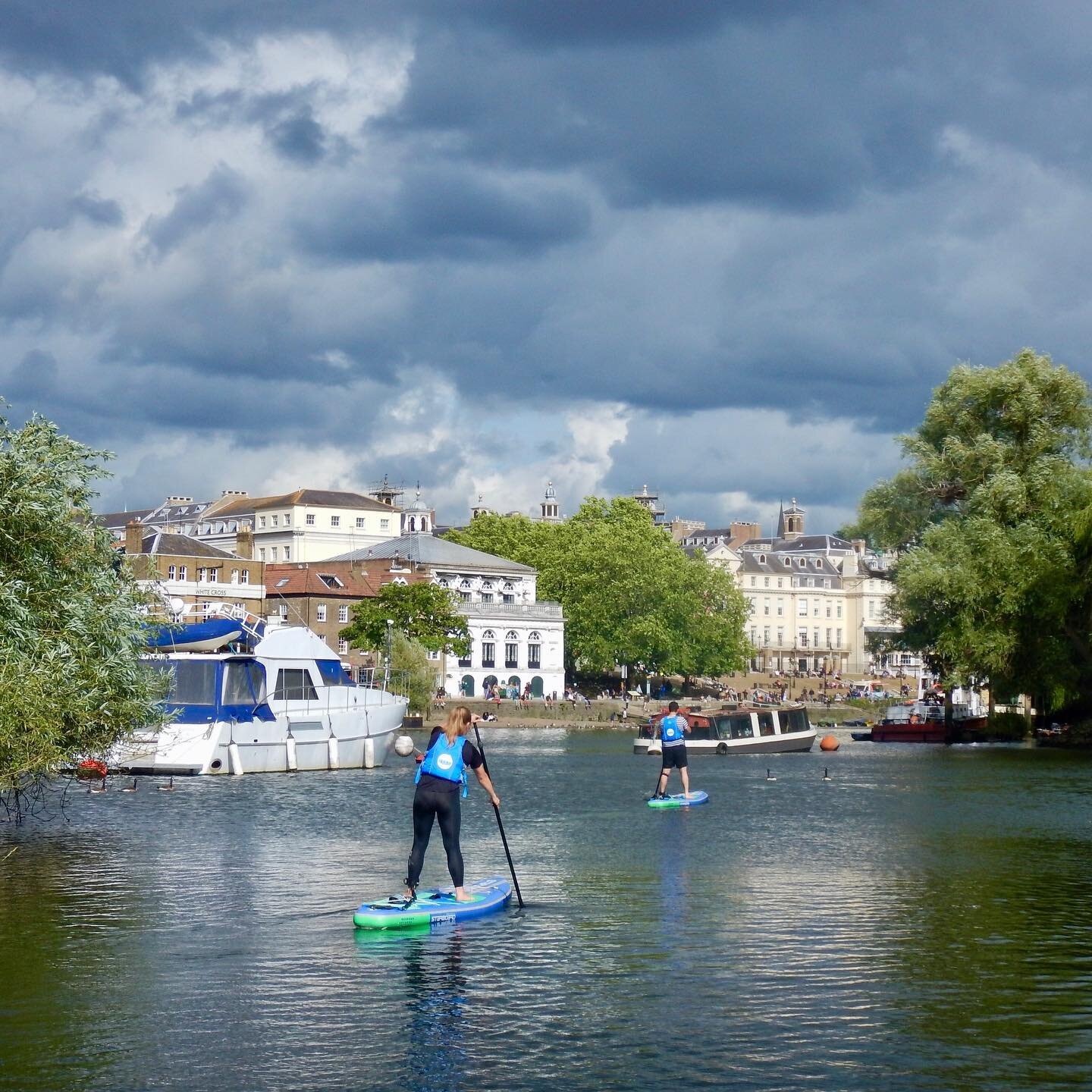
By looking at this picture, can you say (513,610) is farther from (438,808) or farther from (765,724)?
(438,808)

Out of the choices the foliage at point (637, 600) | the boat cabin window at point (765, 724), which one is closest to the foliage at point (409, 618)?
the foliage at point (637, 600)

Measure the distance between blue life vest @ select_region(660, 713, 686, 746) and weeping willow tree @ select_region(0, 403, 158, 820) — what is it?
12930 mm

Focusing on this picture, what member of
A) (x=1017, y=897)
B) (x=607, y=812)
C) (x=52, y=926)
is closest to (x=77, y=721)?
(x=52, y=926)

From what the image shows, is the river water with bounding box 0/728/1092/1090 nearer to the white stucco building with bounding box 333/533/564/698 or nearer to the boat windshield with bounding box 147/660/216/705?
the boat windshield with bounding box 147/660/216/705

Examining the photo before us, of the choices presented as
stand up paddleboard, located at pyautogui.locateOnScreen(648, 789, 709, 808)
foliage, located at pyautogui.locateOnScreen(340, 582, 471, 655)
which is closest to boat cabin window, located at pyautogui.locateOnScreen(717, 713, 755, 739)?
stand up paddleboard, located at pyautogui.locateOnScreen(648, 789, 709, 808)

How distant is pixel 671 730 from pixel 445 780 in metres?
20.3

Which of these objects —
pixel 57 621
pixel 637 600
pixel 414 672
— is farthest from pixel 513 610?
pixel 57 621

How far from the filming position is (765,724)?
78.7m

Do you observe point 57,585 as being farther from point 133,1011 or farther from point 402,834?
point 133,1011

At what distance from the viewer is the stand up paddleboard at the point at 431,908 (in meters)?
21.1

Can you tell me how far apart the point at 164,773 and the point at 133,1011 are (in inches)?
1533

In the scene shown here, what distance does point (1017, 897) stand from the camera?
82.1 feet

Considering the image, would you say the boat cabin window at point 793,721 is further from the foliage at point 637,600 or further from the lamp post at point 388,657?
the foliage at point 637,600

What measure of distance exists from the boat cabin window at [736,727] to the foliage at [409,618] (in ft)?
145
